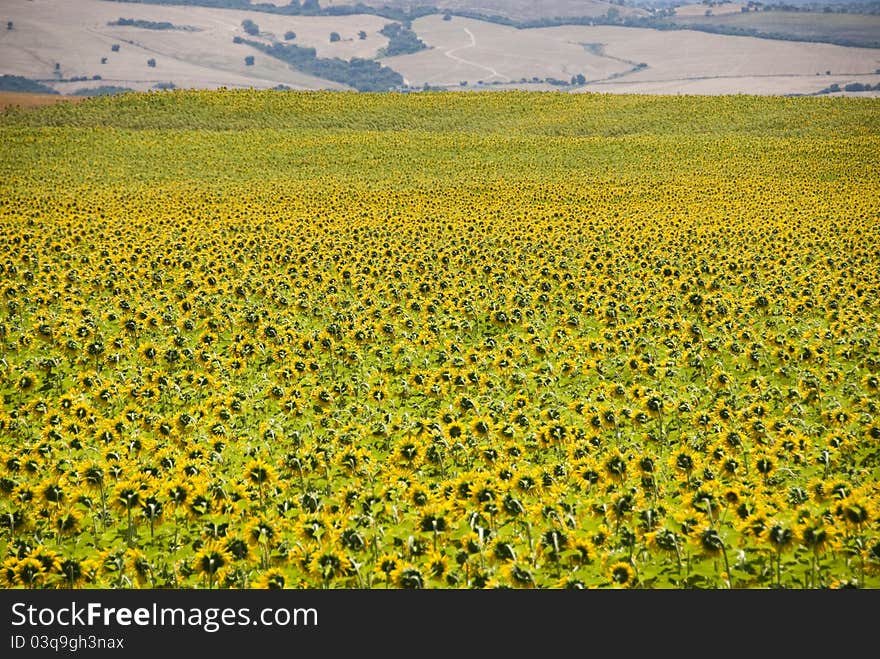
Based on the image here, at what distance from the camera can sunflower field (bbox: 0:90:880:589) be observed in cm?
946

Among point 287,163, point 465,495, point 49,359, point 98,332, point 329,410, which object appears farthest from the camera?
point 287,163

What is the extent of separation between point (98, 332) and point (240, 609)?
15.0 m

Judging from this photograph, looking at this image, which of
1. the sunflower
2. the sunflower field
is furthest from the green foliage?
the sunflower

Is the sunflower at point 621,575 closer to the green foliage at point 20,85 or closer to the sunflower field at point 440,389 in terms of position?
the sunflower field at point 440,389

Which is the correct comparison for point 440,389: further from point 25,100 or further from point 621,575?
point 25,100

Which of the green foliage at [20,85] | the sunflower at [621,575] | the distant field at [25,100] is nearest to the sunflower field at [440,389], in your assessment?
the sunflower at [621,575]

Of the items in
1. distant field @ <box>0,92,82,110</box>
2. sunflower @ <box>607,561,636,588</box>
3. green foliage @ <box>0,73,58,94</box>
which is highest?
green foliage @ <box>0,73,58,94</box>

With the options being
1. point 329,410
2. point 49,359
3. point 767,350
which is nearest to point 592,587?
point 329,410

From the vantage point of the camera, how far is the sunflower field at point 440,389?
9.46m

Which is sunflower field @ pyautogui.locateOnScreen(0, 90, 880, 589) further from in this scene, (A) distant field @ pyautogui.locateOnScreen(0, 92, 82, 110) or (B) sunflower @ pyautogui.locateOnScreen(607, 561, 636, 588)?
(A) distant field @ pyautogui.locateOnScreen(0, 92, 82, 110)

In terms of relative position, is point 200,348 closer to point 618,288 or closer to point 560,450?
point 560,450

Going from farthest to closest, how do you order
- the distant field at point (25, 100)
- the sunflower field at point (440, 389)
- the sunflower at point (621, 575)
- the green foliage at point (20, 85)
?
the green foliage at point (20, 85)
the distant field at point (25, 100)
the sunflower field at point (440, 389)
the sunflower at point (621, 575)

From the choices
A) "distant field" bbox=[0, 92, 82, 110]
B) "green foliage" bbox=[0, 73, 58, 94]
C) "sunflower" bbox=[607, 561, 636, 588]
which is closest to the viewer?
"sunflower" bbox=[607, 561, 636, 588]

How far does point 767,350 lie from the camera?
1889 centimetres
